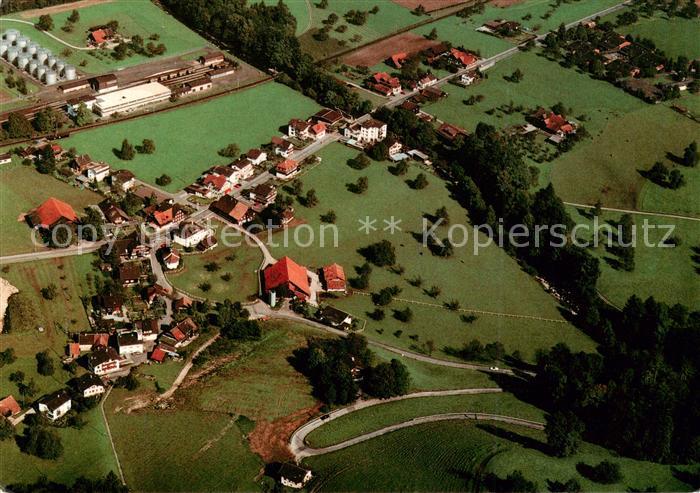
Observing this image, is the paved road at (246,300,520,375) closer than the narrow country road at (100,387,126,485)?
No

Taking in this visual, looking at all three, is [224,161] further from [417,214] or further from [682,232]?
[682,232]

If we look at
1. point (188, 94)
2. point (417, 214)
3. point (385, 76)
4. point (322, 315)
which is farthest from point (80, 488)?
point (385, 76)

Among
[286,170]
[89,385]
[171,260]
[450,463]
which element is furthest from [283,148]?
[450,463]

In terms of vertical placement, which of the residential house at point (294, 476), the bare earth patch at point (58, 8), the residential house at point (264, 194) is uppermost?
the bare earth patch at point (58, 8)

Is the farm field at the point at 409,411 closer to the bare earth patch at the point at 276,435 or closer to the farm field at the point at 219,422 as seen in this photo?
the bare earth patch at the point at 276,435

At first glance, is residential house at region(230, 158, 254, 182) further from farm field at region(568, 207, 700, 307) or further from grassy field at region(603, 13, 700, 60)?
grassy field at region(603, 13, 700, 60)

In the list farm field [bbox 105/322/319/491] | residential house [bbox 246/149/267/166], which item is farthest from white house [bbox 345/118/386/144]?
farm field [bbox 105/322/319/491]

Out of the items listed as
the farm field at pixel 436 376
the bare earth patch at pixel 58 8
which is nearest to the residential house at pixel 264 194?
the farm field at pixel 436 376
